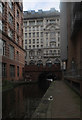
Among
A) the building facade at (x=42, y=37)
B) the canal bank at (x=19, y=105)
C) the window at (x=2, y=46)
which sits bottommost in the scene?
the canal bank at (x=19, y=105)

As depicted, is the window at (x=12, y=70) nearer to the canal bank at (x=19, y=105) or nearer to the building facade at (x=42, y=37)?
the canal bank at (x=19, y=105)

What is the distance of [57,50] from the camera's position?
85.0 meters

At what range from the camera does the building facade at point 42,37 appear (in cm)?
8462

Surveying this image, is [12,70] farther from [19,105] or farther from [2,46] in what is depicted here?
[19,105]

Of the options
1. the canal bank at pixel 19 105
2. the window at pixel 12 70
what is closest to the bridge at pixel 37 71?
the window at pixel 12 70

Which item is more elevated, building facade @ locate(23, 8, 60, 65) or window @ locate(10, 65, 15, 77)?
building facade @ locate(23, 8, 60, 65)

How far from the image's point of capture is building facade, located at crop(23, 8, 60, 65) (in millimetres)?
84625

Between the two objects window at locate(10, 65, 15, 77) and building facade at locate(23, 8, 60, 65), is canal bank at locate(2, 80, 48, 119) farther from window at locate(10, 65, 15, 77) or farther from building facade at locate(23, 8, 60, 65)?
building facade at locate(23, 8, 60, 65)

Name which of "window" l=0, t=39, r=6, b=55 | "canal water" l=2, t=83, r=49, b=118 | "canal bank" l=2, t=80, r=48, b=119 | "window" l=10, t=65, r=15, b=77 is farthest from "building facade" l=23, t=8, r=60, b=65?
"canal water" l=2, t=83, r=49, b=118

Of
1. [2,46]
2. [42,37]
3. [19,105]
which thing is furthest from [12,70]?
[42,37]

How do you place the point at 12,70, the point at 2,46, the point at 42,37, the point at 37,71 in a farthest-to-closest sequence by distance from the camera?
the point at 42,37 → the point at 37,71 → the point at 12,70 → the point at 2,46

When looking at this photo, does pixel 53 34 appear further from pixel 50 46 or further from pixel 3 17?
pixel 3 17

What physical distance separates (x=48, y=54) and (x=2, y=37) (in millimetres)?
53601

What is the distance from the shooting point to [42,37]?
9125cm
